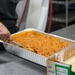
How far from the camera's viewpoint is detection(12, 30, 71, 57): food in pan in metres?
0.83

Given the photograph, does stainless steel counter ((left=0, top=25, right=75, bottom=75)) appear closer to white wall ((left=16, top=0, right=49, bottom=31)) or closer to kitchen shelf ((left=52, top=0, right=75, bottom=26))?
white wall ((left=16, top=0, right=49, bottom=31))

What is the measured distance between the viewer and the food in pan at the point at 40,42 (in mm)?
826

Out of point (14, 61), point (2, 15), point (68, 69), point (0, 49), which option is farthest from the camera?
point (2, 15)

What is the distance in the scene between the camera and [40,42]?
0.91m

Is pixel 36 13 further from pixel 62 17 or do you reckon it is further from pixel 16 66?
pixel 62 17

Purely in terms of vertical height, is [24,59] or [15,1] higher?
[15,1]

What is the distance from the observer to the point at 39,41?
36.4 inches

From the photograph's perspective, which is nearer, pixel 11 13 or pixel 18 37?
pixel 18 37

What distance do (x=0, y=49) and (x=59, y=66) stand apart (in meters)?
0.44

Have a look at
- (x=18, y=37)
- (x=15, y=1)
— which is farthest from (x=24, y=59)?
(x=15, y=1)

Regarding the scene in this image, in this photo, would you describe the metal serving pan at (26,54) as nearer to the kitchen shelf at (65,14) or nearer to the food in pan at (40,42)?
the food in pan at (40,42)

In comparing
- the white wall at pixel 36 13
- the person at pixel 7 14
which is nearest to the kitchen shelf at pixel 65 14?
the white wall at pixel 36 13

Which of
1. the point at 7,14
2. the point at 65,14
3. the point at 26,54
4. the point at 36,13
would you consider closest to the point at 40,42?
the point at 26,54

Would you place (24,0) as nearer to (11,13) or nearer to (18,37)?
(11,13)
